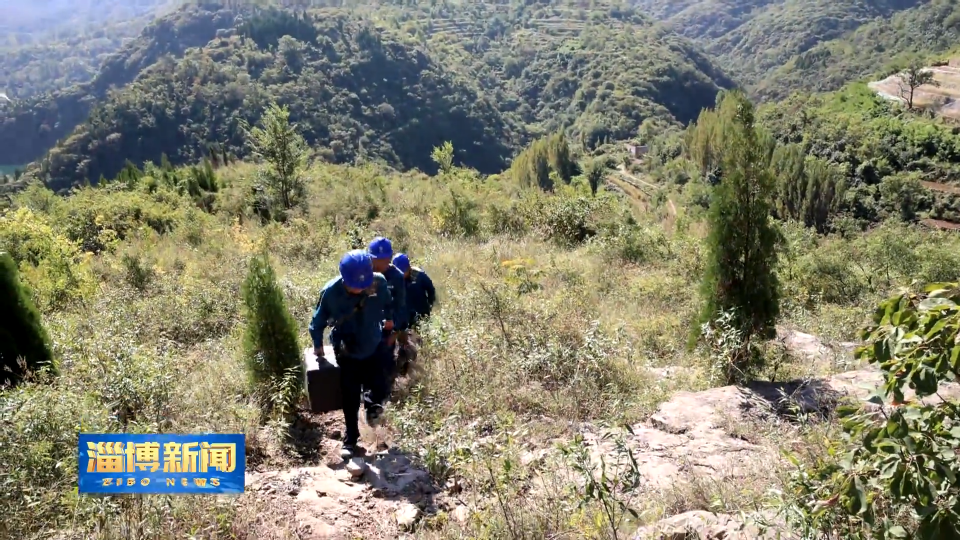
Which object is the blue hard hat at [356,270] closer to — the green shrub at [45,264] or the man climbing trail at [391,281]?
the man climbing trail at [391,281]

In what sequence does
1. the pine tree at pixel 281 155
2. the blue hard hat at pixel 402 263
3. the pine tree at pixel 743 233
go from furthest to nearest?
the pine tree at pixel 281 155 → the blue hard hat at pixel 402 263 → the pine tree at pixel 743 233

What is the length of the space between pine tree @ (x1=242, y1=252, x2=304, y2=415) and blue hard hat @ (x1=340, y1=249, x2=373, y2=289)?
0.88 m

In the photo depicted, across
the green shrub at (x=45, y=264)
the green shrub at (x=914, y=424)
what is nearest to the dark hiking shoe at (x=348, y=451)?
the green shrub at (x=914, y=424)

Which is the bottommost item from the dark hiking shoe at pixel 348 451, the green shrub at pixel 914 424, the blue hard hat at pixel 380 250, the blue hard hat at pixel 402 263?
the dark hiking shoe at pixel 348 451

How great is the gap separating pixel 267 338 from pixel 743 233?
152 inches

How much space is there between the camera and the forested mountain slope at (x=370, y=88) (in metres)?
64.8

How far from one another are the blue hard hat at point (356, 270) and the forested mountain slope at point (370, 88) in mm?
56375

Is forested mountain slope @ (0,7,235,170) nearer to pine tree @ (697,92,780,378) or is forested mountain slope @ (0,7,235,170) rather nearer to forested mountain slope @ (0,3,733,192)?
forested mountain slope @ (0,3,733,192)

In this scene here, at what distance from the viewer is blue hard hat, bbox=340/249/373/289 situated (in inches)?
141

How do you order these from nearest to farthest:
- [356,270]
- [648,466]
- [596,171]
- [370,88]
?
[648,466] < [356,270] < [596,171] < [370,88]

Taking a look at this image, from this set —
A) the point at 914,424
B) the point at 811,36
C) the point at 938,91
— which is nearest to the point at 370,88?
the point at 938,91

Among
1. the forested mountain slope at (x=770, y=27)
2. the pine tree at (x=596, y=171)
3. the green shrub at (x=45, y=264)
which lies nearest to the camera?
the green shrub at (x=45, y=264)

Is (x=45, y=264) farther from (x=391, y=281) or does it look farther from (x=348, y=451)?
(x=348, y=451)

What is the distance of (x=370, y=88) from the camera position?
8219cm
